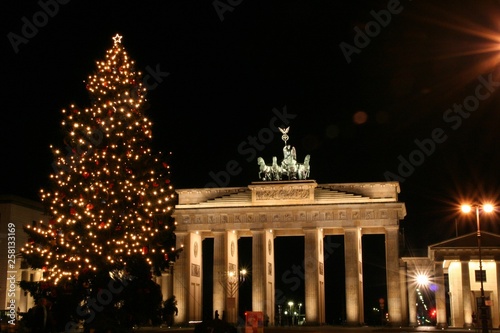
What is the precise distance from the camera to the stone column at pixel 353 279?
7706cm

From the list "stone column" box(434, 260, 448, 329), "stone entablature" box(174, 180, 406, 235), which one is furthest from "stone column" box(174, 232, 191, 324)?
"stone column" box(434, 260, 448, 329)

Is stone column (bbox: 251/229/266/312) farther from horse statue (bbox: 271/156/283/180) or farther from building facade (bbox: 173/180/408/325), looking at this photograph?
horse statue (bbox: 271/156/283/180)

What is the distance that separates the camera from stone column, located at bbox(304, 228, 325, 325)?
254ft

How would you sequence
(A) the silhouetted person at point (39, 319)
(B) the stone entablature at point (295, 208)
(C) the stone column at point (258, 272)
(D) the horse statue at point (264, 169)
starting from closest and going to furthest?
(A) the silhouetted person at point (39, 319) < (C) the stone column at point (258, 272) < (B) the stone entablature at point (295, 208) < (D) the horse statue at point (264, 169)

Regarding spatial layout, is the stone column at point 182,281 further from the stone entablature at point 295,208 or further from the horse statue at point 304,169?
the horse statue at point 304,169

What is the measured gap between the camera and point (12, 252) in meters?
78.6

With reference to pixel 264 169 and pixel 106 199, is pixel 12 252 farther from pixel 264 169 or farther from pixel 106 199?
pixel 106 199

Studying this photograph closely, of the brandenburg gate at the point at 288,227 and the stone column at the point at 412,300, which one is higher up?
the brandenburg gate at the point at 288,227

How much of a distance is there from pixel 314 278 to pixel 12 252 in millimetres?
32149

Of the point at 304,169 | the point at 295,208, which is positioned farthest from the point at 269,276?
the point at 304,169

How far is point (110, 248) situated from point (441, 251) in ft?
164

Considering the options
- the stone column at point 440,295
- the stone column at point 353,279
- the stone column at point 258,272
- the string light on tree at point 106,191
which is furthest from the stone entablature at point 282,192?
the string light on tree at point 106,191

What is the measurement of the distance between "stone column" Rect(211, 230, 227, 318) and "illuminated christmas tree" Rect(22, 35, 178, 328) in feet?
153

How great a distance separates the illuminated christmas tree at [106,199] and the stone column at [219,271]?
46.7 meters
